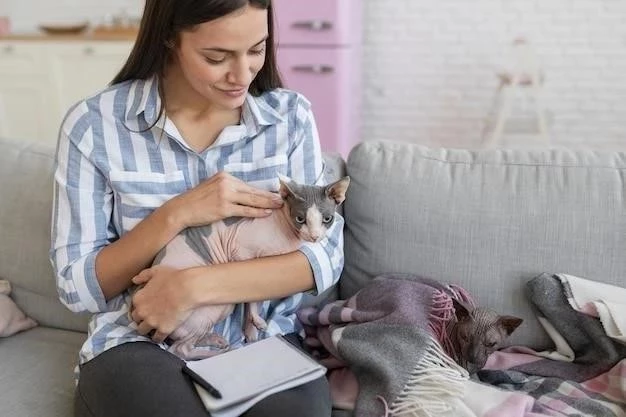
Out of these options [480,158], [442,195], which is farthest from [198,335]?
[480,158]

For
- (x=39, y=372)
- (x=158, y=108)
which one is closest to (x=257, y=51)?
(x=158, y=108)

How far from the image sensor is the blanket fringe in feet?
3.86

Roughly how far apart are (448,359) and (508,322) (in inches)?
5.9

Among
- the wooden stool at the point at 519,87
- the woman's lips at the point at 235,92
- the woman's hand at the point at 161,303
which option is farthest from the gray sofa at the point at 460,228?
the wooden stool at the point at 519,87

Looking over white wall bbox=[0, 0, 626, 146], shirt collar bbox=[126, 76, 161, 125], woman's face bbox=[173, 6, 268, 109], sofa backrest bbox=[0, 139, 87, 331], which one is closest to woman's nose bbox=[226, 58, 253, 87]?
woman's face bbox=[173, 6, 268, 109]

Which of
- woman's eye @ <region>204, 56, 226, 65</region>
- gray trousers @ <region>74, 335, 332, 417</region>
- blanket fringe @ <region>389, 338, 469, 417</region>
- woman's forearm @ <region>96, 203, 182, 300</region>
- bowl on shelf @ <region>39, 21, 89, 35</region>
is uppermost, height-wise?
bowl on shelf @ <region>39, 21, 89, 35</region>

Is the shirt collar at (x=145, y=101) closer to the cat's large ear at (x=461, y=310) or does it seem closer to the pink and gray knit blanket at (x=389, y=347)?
the pink and gray knit blanket at (x=389, y=347)

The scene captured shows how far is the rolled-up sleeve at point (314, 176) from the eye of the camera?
1262 millimetres

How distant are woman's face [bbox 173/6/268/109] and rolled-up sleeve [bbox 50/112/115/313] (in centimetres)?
23

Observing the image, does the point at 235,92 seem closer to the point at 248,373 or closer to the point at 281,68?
the point at 248,373

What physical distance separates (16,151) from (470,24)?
264 cm

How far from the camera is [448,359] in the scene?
126cm

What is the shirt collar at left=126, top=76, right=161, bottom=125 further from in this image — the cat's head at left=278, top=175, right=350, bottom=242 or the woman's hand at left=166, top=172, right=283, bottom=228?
the cat's head at left=278, top=175, right=350, bottom=242

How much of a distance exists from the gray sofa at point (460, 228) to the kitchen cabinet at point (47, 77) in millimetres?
2158
